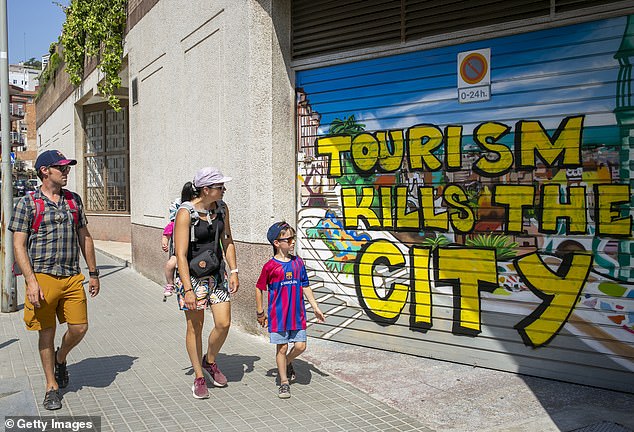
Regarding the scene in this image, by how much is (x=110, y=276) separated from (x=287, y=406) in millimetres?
8689

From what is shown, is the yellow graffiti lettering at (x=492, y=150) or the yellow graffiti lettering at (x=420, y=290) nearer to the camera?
the yellow graffiti lettering at (x=492, y=150)

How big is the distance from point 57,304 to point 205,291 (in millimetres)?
1207

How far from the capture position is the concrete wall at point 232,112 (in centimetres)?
753

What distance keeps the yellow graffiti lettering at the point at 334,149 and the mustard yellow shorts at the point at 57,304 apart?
3086 mm

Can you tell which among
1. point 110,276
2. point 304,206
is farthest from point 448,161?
point 110,276

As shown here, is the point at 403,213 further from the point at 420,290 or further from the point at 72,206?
the point at 72,206

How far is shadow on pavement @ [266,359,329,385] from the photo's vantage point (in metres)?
5.89

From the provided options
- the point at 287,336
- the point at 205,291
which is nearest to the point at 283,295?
the point at 287,336

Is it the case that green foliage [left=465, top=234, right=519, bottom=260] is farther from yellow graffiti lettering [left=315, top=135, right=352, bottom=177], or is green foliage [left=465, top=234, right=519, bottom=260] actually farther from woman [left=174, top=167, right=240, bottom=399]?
woman [left=174, top=167, right=240, bottom=399]

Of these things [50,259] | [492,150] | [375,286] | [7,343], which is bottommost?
[7,343]

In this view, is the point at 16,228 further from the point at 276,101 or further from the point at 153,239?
the point at 153,239

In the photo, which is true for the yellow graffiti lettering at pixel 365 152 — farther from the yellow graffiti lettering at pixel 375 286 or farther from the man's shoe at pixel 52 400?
the man's shoe at pixel 52 400

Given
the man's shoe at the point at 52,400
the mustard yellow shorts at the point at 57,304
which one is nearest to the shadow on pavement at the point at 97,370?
the man's shoe at the point at 52,400

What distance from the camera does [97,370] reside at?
633 centimetres
